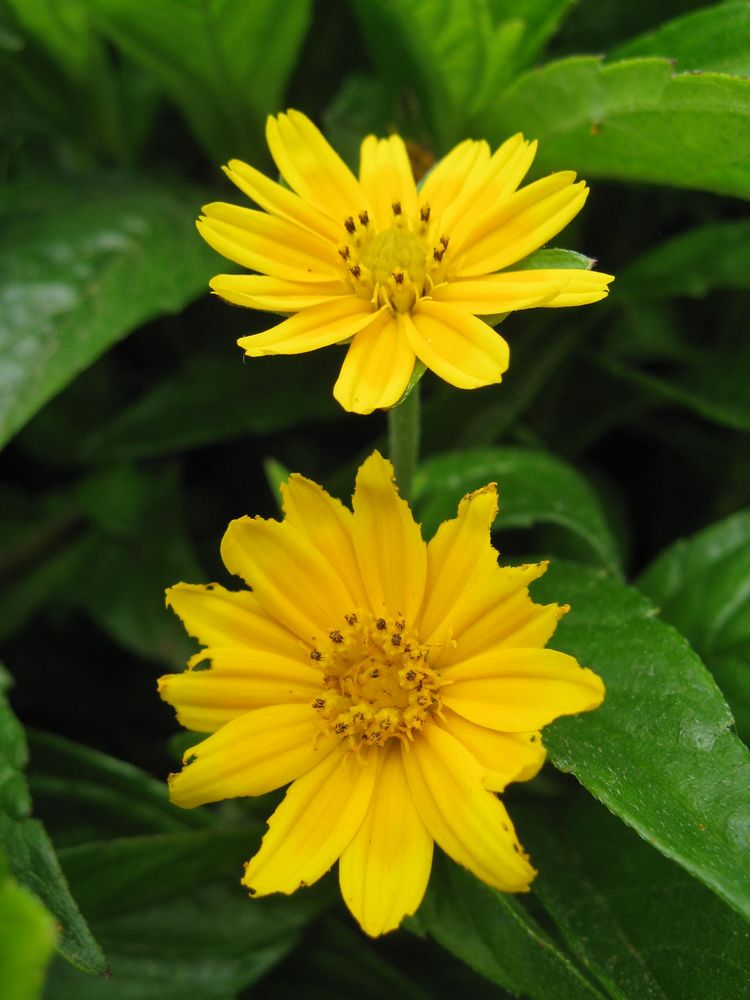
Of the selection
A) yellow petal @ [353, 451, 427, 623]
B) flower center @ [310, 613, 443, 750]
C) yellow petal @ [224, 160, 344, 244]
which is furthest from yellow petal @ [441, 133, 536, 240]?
flower center @ [310, 613, 443, 750]

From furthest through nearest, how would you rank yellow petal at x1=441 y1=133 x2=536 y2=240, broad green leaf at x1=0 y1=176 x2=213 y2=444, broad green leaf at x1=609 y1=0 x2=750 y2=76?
broad green leaf at x1=0 y1=176 x2=213 y2=444, broad green leaf at x1=609 y1=0 x2=750 y2=76, yellow petal at x1=441 y1=133 x2=536 y2=240

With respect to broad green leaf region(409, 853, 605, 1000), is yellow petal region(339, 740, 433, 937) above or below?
above

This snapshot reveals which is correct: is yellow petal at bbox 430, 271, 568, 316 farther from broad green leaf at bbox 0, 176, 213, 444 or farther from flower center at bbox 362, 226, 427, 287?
broad green leaf at bbox 0, 176, 213, 444

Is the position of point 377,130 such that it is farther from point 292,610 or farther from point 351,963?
point 351,963

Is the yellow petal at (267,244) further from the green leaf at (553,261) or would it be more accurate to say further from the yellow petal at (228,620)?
the yellow petal at (228,620)

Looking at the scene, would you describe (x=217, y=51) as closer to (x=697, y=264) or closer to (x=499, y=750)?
(x=697, y=264)

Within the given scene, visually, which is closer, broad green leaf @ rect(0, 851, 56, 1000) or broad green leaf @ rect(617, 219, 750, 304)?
broad green leaf @ rect(0, 851, 56, 1000)

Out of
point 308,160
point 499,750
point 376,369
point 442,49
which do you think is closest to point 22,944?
point 499,750

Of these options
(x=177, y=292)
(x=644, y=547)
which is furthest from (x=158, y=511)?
(x=644, y=547)
